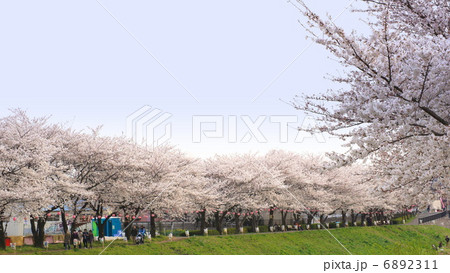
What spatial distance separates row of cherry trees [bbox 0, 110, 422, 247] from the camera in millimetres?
20078

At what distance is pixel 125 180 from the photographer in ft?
87.1

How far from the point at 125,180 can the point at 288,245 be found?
48.0 feet

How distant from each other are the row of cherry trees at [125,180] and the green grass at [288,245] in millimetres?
2409

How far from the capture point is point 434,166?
739cm

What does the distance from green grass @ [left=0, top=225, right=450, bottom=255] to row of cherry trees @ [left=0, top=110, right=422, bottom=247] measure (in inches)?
94.9

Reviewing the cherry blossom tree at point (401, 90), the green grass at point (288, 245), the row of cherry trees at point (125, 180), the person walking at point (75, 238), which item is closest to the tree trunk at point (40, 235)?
the row of cherry trees at point (125, 180)

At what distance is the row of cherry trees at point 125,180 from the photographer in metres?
20.1

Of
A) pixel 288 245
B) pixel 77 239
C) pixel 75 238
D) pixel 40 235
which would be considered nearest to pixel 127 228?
pixel 75 238

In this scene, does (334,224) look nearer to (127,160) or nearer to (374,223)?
(374,223)

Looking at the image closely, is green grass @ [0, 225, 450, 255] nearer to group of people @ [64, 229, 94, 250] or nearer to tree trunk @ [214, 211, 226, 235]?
group of people @ [64, 229, 94, 250]

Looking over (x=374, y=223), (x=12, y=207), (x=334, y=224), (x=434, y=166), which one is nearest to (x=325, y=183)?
(x=334, y=224)

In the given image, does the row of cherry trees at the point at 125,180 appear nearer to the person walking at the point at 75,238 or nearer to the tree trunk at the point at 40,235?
the tree trunk at the point at 40,235

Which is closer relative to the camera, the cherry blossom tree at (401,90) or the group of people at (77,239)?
the cherry blossom tree at (401,90)
